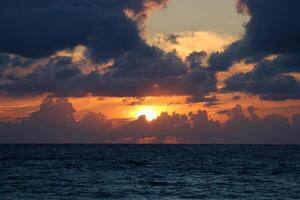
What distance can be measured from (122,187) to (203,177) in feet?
64.8

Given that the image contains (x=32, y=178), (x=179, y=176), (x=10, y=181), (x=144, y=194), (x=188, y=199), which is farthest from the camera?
(x=179, y=176)

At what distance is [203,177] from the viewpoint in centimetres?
8025

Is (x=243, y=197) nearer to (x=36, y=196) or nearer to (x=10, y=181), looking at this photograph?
(x=36, y=196)

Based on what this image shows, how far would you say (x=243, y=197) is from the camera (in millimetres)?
56375

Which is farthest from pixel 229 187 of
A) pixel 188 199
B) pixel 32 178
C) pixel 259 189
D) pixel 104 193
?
pixel 32 178

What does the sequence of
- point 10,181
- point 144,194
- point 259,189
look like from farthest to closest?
point 10,181, point 259,189, point 144,194

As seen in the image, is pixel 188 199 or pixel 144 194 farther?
pixel 144 194

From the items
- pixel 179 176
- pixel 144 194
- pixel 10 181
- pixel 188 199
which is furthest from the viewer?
pixel 179 176

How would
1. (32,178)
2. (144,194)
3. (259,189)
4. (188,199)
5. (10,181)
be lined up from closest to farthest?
(188,199) < (144,194) < (259,189) < (10,181) < (32,178)

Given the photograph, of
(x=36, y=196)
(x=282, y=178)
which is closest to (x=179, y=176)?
(x=282, y=178)

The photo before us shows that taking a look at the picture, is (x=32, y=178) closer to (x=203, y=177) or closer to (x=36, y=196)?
(x=36, y=196)

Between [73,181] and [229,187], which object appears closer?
[229,187]

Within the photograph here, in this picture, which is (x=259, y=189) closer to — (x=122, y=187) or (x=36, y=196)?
(x=122, y=187)

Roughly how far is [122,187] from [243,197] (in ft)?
53.3
